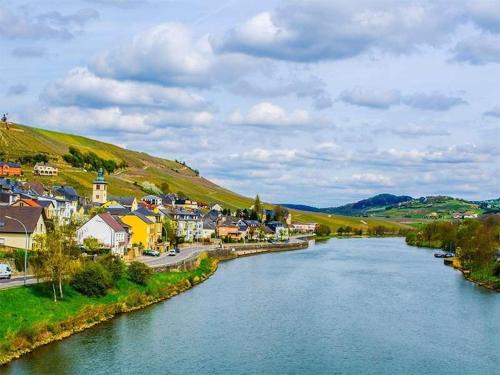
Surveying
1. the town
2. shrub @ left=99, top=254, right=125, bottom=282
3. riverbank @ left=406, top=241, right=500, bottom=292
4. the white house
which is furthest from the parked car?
riverbank @ left=406, top=241, right=500, bottom=292

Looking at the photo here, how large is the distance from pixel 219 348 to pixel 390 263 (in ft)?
207

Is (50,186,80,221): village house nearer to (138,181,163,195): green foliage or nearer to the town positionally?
the town

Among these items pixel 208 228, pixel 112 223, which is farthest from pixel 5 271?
pixel 208 228

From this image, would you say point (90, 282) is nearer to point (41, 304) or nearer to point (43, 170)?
point (41, 304)

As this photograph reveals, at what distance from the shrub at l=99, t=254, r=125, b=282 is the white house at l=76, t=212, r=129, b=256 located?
45.3 ft

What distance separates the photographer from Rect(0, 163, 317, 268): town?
5866 centimetres

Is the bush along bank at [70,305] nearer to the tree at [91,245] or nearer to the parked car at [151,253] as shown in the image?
the tree at [91,245]

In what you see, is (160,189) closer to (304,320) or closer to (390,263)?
(390,263)

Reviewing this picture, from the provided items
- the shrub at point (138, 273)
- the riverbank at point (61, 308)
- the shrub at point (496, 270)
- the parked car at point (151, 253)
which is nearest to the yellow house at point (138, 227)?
the parked car at point (151, 253)

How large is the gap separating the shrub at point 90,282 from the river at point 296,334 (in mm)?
3091

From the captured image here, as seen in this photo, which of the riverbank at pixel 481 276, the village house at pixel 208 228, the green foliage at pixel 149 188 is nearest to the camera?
the riverbank at pixel 481 276

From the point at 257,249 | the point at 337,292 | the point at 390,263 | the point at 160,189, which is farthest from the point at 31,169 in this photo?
the point at 337,292

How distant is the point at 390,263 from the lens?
99.2 metres

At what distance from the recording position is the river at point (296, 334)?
120ft
